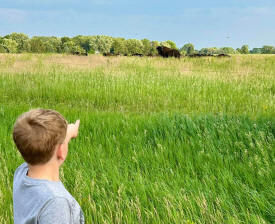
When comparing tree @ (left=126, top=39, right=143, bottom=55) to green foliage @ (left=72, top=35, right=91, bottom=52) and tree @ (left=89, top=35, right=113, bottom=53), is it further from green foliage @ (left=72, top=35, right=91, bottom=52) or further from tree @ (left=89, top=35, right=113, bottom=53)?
green foliage @ (left=72, top=35, right=91, bottom=52)

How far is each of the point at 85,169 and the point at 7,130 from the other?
6.91 feet

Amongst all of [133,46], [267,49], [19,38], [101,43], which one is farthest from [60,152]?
[267,49]

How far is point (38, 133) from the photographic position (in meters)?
1.56

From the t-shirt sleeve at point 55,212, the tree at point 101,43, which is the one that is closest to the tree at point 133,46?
the tree at point 101,43

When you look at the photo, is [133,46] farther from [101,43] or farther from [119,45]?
[101,43]

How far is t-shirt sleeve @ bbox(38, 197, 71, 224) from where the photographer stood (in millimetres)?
1541

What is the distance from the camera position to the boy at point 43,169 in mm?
1555

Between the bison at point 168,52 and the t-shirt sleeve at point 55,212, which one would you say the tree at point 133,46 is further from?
the t-shirt sleeve at point 55,212

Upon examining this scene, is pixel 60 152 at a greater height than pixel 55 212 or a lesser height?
greater

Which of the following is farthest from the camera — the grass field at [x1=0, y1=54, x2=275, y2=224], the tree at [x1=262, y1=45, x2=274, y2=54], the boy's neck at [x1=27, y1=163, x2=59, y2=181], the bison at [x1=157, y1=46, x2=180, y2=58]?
the tree at [x1=262, y1=45, x2=274, y2=54]

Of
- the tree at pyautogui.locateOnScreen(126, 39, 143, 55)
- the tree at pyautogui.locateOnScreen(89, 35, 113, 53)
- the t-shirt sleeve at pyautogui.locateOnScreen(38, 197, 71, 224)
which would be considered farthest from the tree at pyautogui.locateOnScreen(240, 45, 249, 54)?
the t-shirt sleeve at pyautogui.locateOnScreen(38, 197, 71, 224)

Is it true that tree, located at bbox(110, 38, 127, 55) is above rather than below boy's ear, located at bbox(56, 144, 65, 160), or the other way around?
above

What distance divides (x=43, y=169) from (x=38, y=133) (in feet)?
0.68

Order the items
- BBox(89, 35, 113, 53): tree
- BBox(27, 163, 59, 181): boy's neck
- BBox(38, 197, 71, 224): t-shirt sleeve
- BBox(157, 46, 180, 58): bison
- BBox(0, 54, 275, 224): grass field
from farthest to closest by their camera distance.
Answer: BBox(89, 35, 113, 53): tree < BBox(157, 46, 180, 58): bison < BBox(0, 54, 275, 224): grass field < BBox(27, 163, 59, 181): boy's neck < BBox(38, 197, 71, 224): t-shirt sleeve
